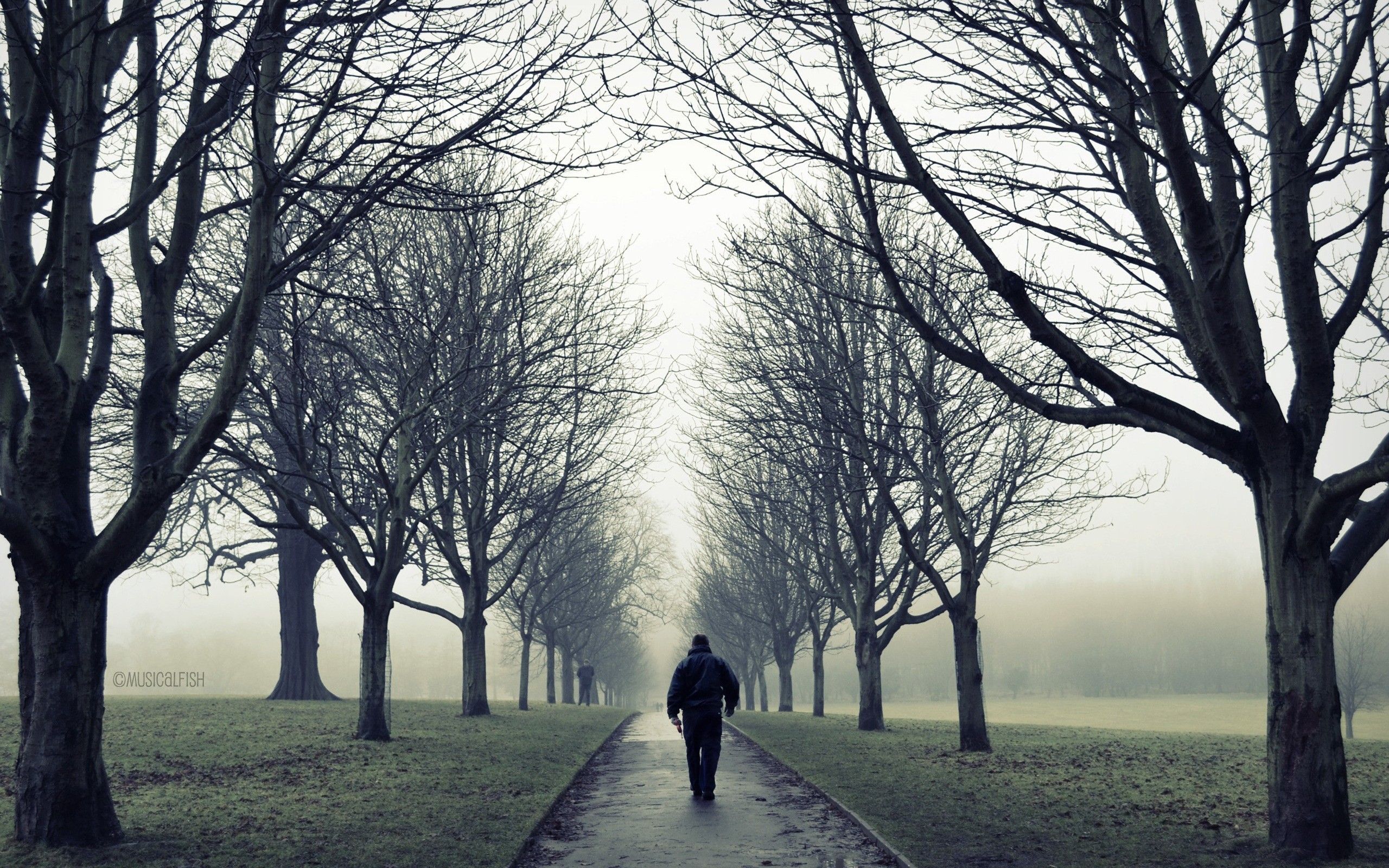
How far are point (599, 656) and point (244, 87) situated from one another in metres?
51.1

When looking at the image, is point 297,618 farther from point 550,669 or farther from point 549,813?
point 549,813

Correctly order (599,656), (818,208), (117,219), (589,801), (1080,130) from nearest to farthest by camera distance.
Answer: (1080,130)
(117,219)
(589,801)
(818,208)
(599,656)

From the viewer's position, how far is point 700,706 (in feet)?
35.8

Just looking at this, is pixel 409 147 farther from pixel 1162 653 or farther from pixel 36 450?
pixel 1162 653

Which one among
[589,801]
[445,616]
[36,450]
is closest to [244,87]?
[36,450]

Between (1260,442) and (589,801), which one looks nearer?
(1260,442)

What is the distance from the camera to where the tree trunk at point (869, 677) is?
21.8 meters

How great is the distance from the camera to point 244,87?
25.9ft

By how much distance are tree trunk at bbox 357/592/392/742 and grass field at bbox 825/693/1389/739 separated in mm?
31085

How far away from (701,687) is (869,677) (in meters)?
12.3

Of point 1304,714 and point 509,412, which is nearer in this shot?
point 1304,714

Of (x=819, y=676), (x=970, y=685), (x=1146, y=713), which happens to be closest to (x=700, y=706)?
(x=970, y=685)

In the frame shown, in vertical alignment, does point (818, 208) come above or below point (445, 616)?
above

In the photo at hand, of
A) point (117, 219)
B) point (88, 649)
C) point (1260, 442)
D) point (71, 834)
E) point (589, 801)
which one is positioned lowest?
point (589, 801)
